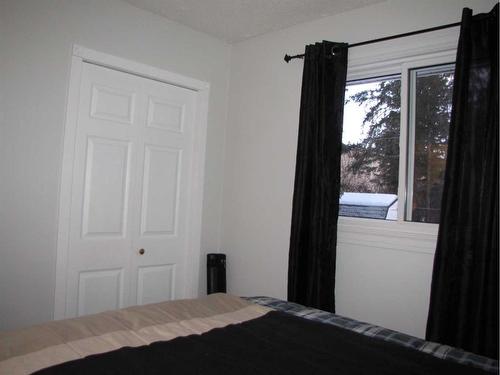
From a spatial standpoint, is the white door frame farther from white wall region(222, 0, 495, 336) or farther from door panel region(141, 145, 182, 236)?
white wall region(222, 0, 495, 336)

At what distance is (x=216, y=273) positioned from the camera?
10.4ft

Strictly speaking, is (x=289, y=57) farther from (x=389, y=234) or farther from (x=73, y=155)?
(x=73, y=155)

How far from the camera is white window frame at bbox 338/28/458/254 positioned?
2.29 metres

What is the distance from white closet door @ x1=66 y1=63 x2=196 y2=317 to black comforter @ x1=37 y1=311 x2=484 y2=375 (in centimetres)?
156

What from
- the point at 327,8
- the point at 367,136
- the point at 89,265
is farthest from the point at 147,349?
the point at 327,8

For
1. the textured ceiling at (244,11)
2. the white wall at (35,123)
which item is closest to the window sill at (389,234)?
the textured ceiling at (244,11)

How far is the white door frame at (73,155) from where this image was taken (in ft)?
8.00

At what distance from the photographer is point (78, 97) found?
250 centimetres

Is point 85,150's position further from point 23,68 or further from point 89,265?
point 89,265

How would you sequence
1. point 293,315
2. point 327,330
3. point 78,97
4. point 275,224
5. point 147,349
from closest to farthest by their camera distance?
1. point 147,349
2. point 327,330
3. point 293,315
4. point 78,97
5. point 275,224

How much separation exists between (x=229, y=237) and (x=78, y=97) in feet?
5.47

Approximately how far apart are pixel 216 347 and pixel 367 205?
174 cm

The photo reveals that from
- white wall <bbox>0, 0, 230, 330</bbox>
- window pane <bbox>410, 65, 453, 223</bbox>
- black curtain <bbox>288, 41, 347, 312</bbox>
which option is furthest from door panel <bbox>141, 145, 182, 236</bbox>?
window pane <bbox>410, 65, 453, 223</bbox>

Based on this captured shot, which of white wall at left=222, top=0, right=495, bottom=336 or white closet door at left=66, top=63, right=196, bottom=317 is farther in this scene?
white closet door at left=66, top=63, right=196, bottom=317
